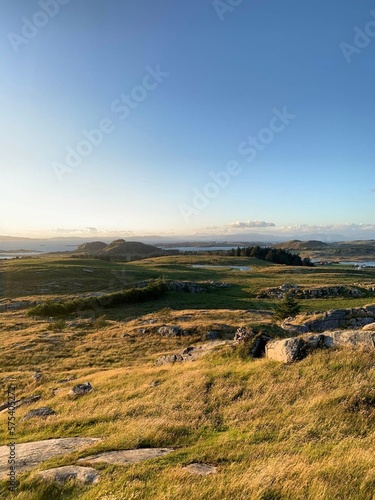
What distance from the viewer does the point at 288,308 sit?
37875mm

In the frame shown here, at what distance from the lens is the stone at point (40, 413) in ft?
50.9

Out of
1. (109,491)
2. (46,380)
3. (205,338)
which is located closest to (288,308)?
(205,338)

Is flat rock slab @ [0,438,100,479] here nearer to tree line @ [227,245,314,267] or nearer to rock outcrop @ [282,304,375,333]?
rock outcrop @ [282,304,375,333]

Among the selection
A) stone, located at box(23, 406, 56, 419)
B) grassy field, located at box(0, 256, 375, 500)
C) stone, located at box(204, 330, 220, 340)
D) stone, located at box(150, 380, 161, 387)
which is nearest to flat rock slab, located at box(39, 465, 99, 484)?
grassy field, located at box(0, 256, 375, 500)

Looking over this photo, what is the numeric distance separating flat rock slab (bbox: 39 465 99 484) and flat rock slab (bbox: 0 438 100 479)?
1293 millimetres

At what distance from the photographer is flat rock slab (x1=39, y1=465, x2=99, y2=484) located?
7.81m

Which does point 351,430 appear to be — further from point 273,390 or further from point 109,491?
point 109,491

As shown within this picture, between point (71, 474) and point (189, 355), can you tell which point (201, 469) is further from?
point (189, 355)

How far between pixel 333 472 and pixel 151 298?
174 ft

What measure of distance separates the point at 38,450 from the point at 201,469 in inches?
246

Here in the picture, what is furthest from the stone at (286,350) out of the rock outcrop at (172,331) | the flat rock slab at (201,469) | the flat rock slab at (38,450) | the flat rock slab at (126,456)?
the rock outcrop at (172,331)

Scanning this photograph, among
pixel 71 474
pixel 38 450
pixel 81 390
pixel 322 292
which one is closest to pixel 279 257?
pixel 322 292

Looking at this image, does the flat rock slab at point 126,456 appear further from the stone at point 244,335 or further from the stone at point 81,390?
the stone at point 244,335

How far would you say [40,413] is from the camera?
621 inches
